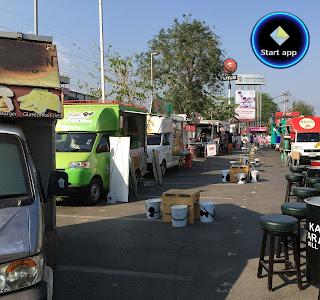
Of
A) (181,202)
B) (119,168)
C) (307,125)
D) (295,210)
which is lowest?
(181,202)

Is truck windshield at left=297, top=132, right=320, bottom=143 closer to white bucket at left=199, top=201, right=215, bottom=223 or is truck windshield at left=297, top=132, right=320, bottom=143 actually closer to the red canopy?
the red canopy

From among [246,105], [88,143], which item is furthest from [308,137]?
[246,105]

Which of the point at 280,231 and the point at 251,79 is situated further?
the point at 251,79

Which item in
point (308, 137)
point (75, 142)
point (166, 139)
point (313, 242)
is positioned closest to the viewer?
point (313, 242)

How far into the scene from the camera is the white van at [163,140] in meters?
19.7

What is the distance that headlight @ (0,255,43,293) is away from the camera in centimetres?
335

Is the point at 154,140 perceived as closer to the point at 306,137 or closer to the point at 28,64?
the point at 306,137

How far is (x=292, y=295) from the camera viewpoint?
17.8ft

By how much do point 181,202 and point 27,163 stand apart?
5.44m

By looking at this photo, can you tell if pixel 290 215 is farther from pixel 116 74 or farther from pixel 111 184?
pixel 116 74

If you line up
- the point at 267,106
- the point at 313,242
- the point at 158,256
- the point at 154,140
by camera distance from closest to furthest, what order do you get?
the point at 313,242, the point at 158,256, the point at 154,140, the point at 267,106

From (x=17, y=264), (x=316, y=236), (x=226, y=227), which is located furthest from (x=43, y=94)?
(x=226, y=227)

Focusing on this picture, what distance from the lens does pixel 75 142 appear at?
12648 mm

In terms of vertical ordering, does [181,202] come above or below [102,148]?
below
